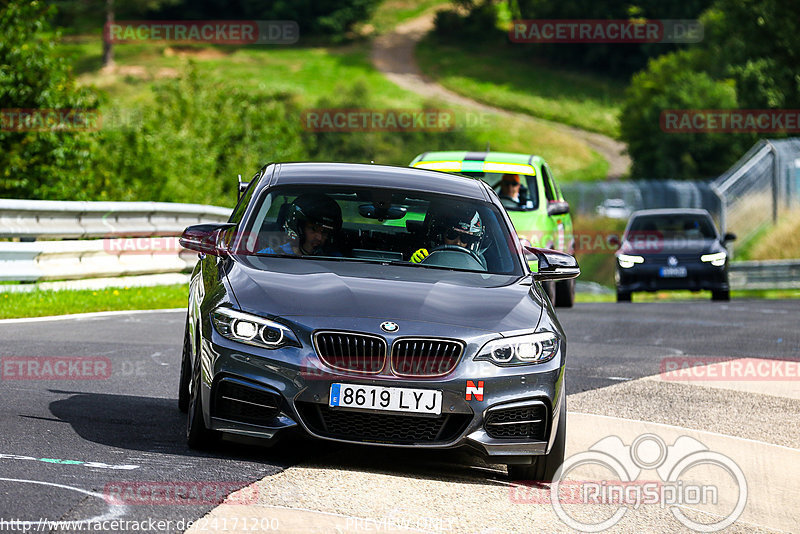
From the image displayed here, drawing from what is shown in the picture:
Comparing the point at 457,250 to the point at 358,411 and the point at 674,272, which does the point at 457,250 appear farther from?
the point at 674,272

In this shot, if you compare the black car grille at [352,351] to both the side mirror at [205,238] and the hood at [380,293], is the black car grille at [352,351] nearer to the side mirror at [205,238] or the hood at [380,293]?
the hood at [380,293]

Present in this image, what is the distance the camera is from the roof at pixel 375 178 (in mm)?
7867

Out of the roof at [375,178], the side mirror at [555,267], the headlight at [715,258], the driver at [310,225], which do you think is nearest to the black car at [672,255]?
the headlight at [715,258]

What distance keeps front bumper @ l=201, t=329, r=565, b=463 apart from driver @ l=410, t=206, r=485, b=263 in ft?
4.34

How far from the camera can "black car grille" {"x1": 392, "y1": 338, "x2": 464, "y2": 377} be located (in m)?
6.33

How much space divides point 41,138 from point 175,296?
9.55 metres

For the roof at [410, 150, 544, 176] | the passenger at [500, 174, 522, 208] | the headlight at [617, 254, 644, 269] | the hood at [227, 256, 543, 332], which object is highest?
the roof at [410, 150, 544, 176]

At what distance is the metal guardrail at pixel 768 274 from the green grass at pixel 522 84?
71615 mm

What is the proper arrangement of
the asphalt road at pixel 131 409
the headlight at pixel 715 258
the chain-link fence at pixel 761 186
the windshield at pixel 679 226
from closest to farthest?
the asphalt road at pixel 131 409 → the headlight at pixel 715 258 → the windshield at pixel 679 226 → the chain-link fence at pixel 761 186

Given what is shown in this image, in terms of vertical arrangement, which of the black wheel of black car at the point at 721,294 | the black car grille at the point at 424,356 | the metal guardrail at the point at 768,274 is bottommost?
the metal guardrail at the point at 768,274

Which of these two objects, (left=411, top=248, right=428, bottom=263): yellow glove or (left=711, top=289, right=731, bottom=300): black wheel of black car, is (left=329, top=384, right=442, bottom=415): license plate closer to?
(left=411, top=248, right=428, bottom=263): yellow glove

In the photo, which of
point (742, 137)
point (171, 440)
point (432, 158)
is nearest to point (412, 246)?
point (171, 440)

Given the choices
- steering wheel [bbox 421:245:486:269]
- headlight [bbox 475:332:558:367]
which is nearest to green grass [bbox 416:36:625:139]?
steering wheel [bbox 421:245:486:269]

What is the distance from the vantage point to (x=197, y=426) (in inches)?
263
